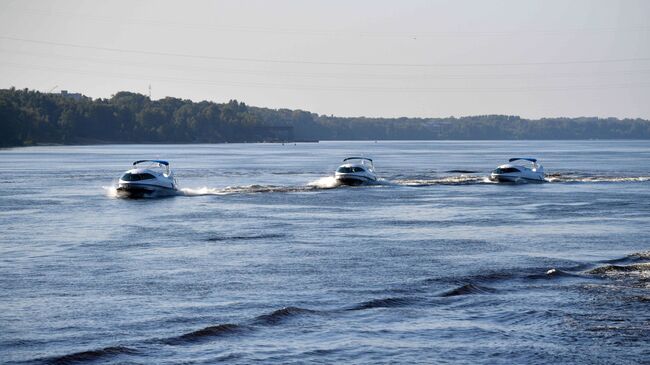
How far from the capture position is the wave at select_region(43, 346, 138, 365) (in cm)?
2661

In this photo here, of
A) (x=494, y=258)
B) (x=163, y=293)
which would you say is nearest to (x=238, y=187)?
(x=494, y=258)

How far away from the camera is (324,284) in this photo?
127 ft

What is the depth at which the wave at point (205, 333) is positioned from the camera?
28.8m

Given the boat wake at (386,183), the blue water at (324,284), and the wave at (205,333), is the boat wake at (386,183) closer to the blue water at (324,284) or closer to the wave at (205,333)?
the blue water at (324,284)

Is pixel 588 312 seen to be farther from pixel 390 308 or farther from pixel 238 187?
pixel 238 187

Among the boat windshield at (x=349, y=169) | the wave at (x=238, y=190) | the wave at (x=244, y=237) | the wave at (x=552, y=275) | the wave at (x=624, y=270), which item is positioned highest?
the boat windshield at (x=349, y=169)

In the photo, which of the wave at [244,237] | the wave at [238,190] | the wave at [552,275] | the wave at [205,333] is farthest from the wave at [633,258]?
the wave at [238,190]

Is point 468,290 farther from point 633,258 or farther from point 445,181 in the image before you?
point 445,181

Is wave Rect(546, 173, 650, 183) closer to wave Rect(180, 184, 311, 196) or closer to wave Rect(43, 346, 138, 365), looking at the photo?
wave Rect(180, 184, 311, 196)

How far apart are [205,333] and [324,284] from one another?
9542mm

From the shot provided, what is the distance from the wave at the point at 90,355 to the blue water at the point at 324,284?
7 cm

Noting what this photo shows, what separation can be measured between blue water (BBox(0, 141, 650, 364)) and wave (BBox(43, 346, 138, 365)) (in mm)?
66

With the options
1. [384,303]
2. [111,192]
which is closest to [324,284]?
[384,303]

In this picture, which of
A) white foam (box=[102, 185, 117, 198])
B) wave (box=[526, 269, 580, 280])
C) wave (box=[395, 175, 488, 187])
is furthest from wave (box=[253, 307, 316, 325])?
wave (box=[395, 175, 488, 187])
